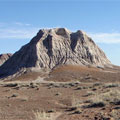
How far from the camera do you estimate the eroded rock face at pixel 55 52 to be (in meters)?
66.8

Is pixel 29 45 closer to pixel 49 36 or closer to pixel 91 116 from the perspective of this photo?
pixel 49 36

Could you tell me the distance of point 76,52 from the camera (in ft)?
230

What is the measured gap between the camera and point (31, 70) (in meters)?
62.8

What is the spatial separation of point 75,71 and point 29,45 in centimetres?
1656

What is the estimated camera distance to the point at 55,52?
69062 mm

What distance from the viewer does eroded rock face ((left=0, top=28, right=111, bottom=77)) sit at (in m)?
66.8

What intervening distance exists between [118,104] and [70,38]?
56.8 metres

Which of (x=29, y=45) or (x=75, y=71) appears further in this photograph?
(x=29, y=45)

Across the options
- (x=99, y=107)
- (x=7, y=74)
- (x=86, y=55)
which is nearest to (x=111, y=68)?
(x=86, y=55)

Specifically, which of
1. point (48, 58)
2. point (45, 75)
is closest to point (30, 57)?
point (48, 58)

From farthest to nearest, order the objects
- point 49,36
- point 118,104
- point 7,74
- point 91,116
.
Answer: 1. point 49,36
2. point 7,74
3. point 118,104
4. point 91,116

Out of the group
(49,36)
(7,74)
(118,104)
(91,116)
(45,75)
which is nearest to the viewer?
(91,116)

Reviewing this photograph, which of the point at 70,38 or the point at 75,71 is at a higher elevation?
the point at 70,38

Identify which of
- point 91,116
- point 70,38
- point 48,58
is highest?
point 70,38
